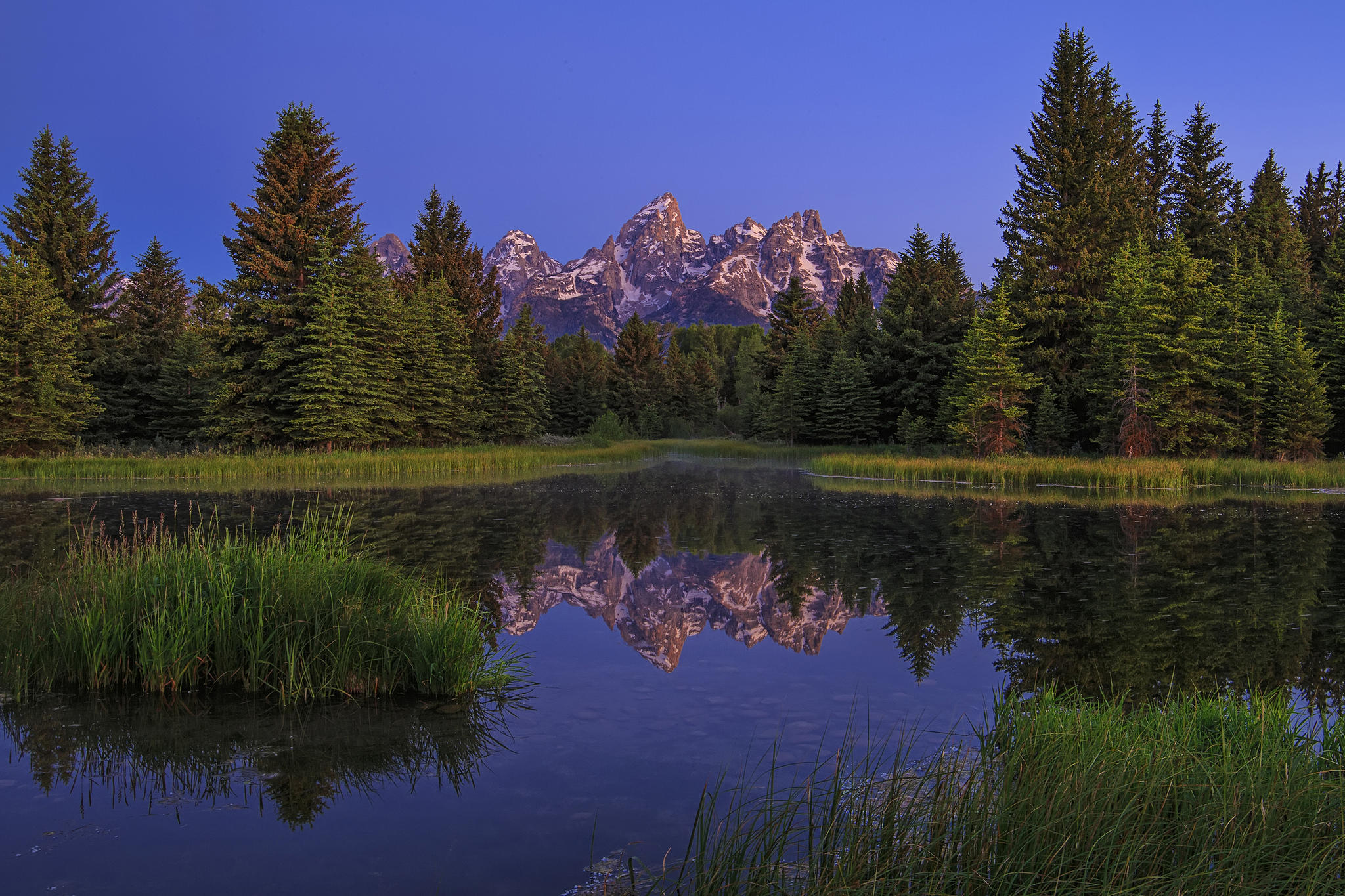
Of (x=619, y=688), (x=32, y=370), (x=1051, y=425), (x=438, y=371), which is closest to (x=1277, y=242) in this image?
(x=1051, y=425)

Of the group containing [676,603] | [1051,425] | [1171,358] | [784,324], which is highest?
[784,324]

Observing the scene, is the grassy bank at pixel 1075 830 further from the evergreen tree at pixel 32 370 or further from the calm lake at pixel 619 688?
the evergreen tree at pixel 32 370

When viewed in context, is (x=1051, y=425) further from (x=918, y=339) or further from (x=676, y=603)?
(x=676, y=603)

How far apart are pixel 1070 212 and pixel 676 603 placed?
3271 cm

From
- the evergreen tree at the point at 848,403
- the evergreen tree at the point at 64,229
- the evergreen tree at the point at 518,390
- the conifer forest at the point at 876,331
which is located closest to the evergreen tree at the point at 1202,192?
the conifer forest at the point at 876,331

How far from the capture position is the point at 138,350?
38.7 metres


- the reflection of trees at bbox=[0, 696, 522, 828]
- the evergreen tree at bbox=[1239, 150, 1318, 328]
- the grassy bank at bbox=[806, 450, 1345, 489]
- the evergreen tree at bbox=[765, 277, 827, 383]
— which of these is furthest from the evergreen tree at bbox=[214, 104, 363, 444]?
the evergreen tree at bbox=[1239, 150, 1318, 328]

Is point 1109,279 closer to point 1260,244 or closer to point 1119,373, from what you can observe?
point 1119,373

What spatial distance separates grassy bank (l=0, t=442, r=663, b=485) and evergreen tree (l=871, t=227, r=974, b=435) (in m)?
22.0

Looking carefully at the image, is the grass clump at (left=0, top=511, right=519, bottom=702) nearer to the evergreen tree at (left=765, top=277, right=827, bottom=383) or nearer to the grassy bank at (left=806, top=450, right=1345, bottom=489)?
the grassy bank at (left=806, top=450, right=1345, bottom=489)

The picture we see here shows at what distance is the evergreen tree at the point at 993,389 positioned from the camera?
31.3m

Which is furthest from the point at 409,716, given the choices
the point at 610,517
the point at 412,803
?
the point at 610,517

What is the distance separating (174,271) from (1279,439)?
175 ft

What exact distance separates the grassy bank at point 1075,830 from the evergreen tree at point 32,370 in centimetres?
3351
